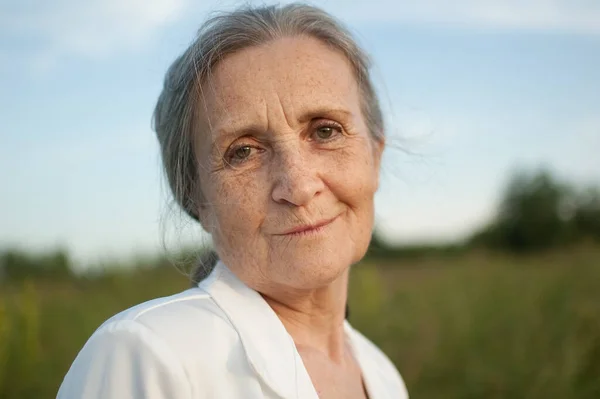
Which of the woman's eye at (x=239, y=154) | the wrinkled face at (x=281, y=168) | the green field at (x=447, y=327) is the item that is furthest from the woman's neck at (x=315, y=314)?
the green field at (x=447, y=327)

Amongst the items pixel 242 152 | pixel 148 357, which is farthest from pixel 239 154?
pixel 148 357

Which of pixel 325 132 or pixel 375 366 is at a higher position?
pixel 325 132

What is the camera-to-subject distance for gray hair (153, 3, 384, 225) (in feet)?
5.43

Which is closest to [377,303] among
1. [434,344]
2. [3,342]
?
[434,344]

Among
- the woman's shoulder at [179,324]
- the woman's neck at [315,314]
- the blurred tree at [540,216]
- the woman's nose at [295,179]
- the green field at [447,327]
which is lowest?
the blurred tree at [540,216]

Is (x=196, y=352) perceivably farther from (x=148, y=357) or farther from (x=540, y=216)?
(x=540, y=216)

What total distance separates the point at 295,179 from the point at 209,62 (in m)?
0.41

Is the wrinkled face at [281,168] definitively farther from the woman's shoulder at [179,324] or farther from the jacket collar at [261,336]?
the woman's shoulder at [179,324]

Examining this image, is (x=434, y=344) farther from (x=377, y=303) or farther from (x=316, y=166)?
(x=316, y=166)

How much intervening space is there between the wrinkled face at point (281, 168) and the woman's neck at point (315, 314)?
4.3 inches

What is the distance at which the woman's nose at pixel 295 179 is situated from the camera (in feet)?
4.93

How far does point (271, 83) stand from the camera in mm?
1581

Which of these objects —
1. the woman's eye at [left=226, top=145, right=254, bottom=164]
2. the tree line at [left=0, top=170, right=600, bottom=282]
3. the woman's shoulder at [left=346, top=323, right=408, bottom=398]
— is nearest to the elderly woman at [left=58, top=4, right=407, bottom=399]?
the woman's eye at [left=226, top=145, right=254, bottom=164]

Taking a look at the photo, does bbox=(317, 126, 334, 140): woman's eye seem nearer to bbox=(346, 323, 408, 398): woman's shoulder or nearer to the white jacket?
the white jacket
